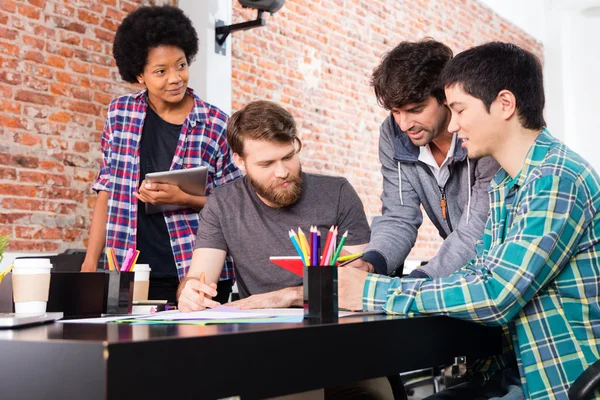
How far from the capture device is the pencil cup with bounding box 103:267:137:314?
1699 mm

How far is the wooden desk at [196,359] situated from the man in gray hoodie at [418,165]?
2.60 ft

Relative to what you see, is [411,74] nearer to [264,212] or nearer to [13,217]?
[264,212]

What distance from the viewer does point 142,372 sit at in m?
0.83

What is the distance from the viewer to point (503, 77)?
165 centimetres

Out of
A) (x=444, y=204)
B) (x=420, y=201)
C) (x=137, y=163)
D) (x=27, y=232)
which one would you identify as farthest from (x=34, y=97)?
(x=444, y=204)

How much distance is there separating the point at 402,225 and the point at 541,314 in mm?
873

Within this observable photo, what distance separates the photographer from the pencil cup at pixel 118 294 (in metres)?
1.70

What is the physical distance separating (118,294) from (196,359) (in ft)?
2.82

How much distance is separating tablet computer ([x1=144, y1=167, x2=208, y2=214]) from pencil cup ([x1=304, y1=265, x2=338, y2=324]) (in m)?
1.20

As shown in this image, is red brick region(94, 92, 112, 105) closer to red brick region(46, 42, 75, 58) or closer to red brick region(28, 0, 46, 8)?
red brick region(46, 42, 75, 58)

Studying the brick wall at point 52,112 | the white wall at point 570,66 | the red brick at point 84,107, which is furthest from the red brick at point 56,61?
the white wall at point 570,66

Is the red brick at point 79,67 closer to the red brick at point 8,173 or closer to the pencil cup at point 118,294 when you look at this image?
the red brick at point 8,173

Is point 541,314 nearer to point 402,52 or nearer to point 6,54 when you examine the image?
point 402,52

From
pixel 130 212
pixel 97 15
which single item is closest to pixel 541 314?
pixel 130 212
